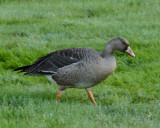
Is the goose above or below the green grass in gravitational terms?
above

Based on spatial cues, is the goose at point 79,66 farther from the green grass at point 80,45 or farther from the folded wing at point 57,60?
the green grass at point 80,45

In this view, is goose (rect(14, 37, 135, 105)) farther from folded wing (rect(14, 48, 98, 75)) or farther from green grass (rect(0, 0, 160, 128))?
green grass (rect(0, 0, 160, 128))

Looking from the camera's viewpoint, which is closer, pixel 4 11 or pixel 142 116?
pixel 142 116

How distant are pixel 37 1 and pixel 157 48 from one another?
8632 mm

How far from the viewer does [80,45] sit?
1025 centimetres

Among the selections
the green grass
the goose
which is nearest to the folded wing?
the goose

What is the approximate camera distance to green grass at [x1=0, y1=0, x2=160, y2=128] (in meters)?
5.13

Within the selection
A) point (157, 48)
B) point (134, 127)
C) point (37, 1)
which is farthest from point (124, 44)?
point (37, 1)

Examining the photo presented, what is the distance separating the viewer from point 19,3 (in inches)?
653

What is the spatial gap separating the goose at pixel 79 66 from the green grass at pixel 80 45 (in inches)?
16.0

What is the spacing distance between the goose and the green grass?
1.33 ft

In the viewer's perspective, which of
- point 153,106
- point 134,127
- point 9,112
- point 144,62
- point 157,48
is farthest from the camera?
point 157,48

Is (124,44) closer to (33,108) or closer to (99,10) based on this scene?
(33,108)

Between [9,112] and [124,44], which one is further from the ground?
[124,44]
